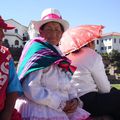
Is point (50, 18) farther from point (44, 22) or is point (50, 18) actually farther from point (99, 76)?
point (99, 76)

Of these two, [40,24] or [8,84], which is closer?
[8,84]

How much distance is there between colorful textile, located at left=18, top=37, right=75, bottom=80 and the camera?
420cm

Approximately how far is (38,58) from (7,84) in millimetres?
560

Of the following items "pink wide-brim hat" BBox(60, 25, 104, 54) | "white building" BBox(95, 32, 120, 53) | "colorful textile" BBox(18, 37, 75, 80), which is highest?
"white building" BBox(95, 32, 120, 53)

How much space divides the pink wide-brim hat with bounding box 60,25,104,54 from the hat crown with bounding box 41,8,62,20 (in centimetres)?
85

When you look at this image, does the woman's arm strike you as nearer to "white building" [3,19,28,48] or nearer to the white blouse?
the white blouse

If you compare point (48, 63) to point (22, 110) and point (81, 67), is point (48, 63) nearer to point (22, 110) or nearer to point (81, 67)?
point (22, 110)

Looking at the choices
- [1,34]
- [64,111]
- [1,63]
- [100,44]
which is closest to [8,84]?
[1,63]

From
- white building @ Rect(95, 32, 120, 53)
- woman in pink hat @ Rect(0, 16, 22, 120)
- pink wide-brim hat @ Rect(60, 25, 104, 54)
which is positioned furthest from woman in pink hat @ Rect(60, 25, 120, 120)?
white building @ Rect(95, 32, 120, 53)

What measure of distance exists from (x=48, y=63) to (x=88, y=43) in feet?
4.48

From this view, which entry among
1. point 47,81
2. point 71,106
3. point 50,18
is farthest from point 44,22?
point 71,106

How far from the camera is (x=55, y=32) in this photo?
4.61 meters

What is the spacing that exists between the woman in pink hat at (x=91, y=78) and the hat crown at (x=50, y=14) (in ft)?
2.86

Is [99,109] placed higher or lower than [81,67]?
lower
